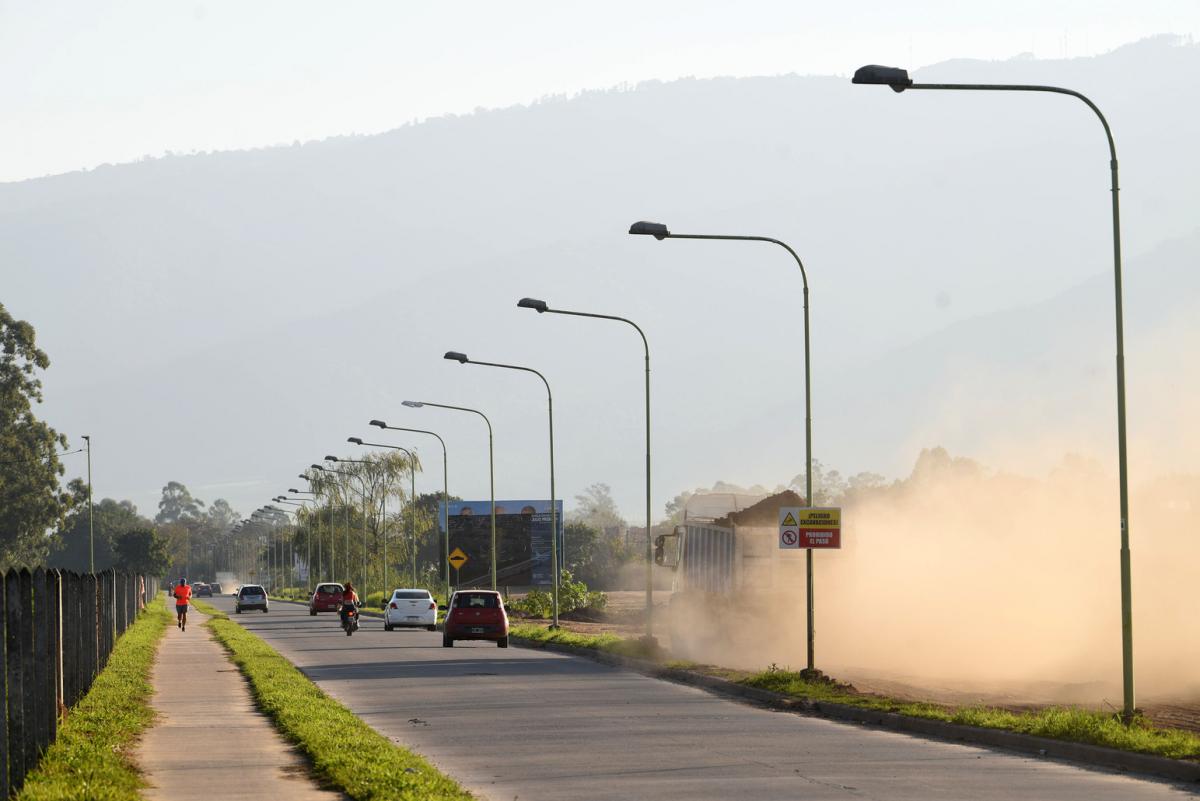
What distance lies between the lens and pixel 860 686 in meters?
31.0

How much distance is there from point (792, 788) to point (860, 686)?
1450 centimetres

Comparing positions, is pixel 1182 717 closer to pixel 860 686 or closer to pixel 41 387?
pixel 860 686

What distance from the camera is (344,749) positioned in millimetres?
19156

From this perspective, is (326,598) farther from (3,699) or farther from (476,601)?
(3,699)

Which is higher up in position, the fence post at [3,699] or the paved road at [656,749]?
the fence post at [3,699]

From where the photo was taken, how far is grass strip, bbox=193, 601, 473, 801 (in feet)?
52.0

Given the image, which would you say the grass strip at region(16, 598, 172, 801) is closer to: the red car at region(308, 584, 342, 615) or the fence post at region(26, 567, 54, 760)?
the fence post at region(26, 567, 54, 760)

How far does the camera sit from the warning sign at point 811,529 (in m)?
31.4

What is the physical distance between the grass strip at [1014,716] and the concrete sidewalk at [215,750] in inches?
327

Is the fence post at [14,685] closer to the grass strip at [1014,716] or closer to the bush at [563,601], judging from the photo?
the grass strip at [1014,716]

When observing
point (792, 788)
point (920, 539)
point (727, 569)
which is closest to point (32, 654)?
point (792, 788)

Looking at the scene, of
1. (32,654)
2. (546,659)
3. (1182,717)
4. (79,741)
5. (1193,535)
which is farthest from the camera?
(546,659)

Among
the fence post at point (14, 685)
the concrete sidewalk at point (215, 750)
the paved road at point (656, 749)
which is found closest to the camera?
the fence post at point (14, 685)

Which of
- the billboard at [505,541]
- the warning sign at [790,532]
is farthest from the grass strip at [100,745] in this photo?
the billboard at [505,541]
